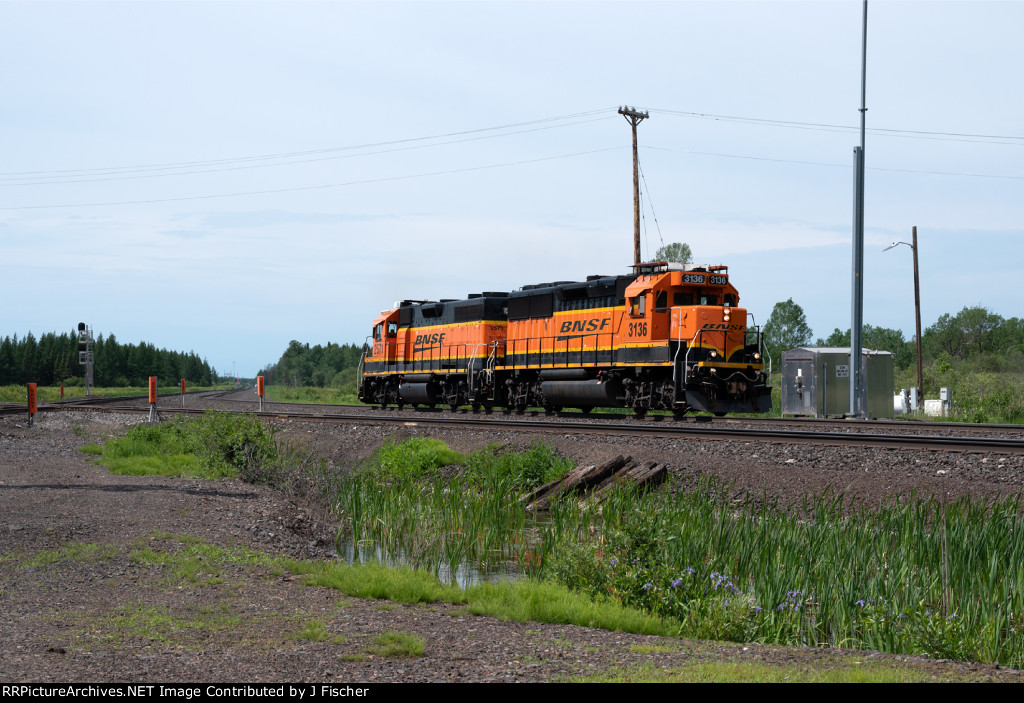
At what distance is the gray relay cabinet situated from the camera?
31469 millimetres

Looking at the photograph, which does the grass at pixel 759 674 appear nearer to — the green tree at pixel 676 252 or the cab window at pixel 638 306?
the cab window at pixel 638 306

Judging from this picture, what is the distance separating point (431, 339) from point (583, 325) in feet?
28.9

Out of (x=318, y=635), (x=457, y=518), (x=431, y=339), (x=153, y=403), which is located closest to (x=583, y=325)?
(x=431, y=339)

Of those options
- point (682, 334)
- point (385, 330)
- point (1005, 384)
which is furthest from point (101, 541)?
point (1005, 384)

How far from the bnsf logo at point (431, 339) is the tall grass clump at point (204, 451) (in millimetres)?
13802

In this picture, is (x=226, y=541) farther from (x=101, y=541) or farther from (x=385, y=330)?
(x=385, y=330)

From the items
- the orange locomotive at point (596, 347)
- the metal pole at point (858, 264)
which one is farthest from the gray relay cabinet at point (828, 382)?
the orange locomotive at point (596, 347)

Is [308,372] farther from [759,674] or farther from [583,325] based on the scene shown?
[759,674]

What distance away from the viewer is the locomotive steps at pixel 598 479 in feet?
47.0

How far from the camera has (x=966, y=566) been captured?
27.0ft

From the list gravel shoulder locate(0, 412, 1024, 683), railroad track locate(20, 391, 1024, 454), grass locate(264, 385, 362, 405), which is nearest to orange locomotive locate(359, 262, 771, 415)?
railroad track locate(20, 391, 1024, 454)

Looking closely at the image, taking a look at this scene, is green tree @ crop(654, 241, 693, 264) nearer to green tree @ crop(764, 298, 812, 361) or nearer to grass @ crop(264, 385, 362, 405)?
grass @ crop(264, 385, 362, 405)

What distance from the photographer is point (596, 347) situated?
2636cm

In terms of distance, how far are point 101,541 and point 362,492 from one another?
5.97 meters
